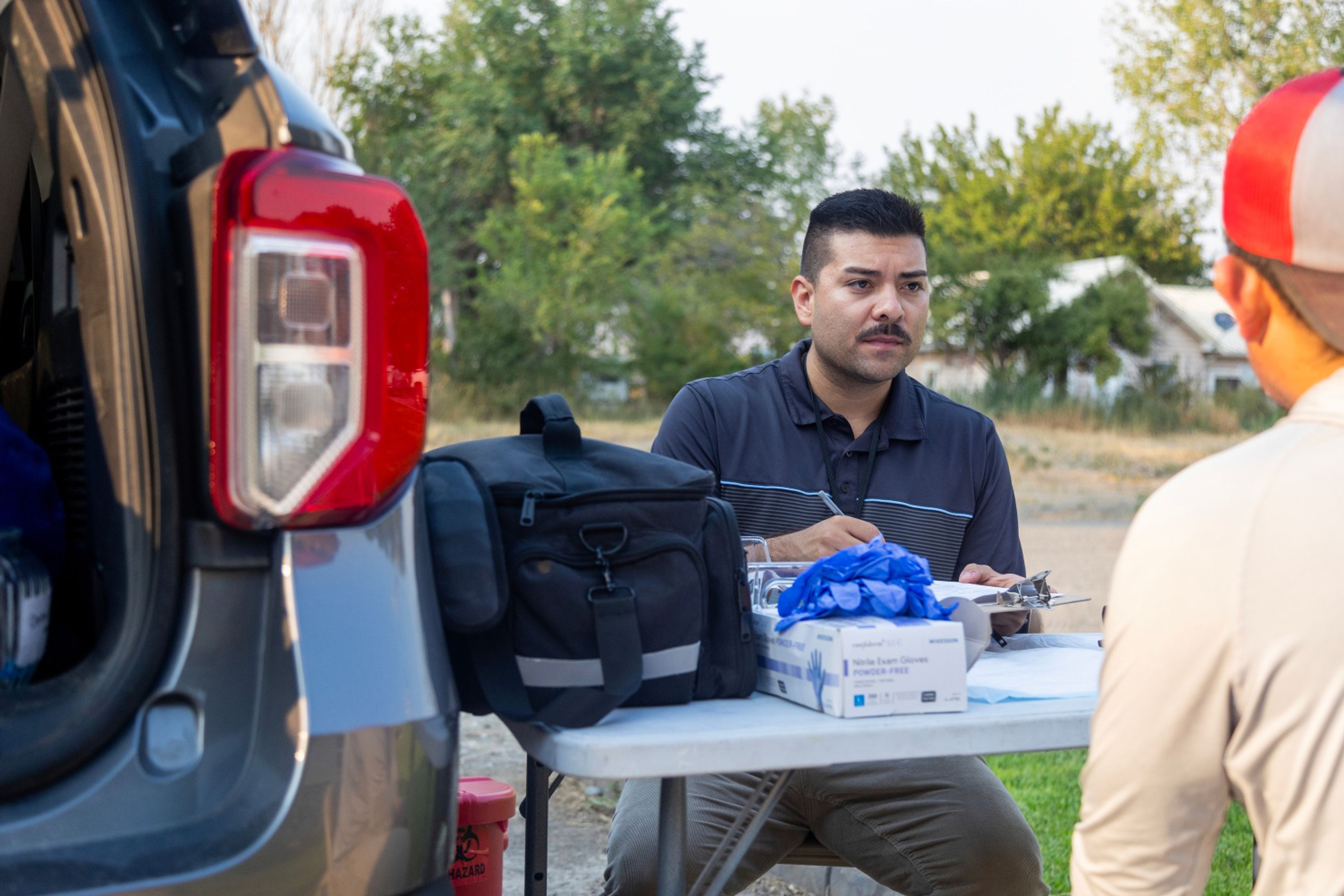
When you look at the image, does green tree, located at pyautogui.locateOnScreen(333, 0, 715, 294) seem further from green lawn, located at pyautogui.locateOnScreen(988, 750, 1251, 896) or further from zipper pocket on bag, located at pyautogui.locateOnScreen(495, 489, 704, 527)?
zipper pocket on bag, located at pyautogui.locateOnScreen(495, 489, 704, 527)

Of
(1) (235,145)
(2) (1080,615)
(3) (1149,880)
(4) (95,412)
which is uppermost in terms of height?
(1) (235,145)

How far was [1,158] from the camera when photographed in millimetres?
1830

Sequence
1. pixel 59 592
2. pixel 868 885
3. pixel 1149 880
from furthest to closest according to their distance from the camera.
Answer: pixel 868 885
pixel 59 592
pixel 1149 880

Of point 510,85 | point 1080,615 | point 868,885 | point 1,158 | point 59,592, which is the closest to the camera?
point 59,592

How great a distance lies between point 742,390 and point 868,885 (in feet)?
4.51

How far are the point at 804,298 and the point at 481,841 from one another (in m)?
1.75

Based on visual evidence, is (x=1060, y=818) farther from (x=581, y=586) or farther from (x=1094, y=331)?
(x=1094, y=331)

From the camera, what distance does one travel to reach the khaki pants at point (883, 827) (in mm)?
2229

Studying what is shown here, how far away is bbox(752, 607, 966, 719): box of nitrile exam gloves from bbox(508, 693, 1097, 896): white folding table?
2cm

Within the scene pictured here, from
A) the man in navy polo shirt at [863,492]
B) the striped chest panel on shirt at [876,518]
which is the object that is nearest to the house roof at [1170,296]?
the man in navy polo shirt at [863,492]

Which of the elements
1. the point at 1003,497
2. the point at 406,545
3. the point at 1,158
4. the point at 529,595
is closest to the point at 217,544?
the point at 406,545

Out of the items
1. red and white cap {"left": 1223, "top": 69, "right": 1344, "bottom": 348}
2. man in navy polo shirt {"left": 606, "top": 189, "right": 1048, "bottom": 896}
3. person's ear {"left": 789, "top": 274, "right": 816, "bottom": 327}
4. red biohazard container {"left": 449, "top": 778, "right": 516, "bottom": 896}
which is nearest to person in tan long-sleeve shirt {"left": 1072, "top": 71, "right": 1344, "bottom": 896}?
red and white cap {"left": 1223, "top": 69, "right": 1344, "bottom": 348}

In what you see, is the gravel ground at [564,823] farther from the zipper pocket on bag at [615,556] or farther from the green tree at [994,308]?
the green tree at [994,308]

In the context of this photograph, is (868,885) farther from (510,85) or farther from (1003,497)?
(510,85)
